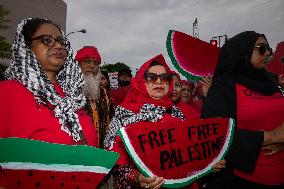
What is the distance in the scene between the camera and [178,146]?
87.0 inches

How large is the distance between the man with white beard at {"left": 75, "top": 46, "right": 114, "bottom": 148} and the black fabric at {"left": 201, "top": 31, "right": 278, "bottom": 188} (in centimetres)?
144

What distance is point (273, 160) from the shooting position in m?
2.58

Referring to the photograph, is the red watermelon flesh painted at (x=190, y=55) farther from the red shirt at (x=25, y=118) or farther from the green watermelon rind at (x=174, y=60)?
the red shirt at (x=25, y=118)

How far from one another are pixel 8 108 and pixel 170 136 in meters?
1.05

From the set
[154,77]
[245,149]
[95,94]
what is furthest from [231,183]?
[95,94]

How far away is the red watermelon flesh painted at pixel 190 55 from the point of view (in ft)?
16.0

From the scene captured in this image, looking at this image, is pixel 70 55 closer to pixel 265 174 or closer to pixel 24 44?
pixel 24 44

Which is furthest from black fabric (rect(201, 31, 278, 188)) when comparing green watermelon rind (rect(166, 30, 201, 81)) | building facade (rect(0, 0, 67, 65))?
building facade (rect(0, 0, 67, 65))

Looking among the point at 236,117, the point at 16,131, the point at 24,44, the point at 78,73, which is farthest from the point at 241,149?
the point at 24,44

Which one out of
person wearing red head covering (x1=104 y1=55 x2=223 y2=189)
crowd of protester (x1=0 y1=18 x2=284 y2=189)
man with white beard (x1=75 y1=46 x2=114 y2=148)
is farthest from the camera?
man with white beard (x1=75 y1=46 x2=114 y2=148)

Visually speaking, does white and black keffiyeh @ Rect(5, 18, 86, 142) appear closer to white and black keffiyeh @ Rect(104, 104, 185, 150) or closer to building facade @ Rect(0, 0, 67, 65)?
white and black keffiyeh @ Rect(104, 104, 185, 150)

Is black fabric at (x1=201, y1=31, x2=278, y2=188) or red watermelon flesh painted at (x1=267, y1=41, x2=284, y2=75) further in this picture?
red watermelon flesh painted at (x1=267, y1=41, x2=284, y2=75)

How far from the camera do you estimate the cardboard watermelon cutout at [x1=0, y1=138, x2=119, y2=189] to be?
1674 mm

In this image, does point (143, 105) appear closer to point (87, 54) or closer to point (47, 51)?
point (47, 51)
